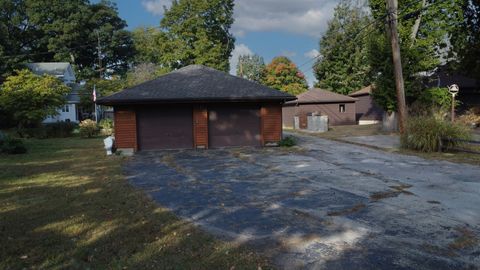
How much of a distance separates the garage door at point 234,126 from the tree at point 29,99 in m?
14.7

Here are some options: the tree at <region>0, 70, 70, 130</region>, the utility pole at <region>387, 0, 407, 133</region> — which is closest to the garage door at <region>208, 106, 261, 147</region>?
the utility pole at <region>387, 0, 407, 133</region>

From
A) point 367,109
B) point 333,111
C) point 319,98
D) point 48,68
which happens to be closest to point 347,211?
point 319,98

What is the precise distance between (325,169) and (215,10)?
3615cm

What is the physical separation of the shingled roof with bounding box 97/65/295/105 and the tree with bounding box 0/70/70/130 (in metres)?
11.8

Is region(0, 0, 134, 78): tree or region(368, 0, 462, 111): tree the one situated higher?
region(0, 0, 134, 78): tree


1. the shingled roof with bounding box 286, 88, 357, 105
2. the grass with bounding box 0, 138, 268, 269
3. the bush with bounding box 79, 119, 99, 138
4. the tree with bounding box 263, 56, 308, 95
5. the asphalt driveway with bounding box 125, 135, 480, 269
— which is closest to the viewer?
the grass with bounding box 0, 138, 268, 269

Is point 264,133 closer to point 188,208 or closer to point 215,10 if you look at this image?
point 188,208

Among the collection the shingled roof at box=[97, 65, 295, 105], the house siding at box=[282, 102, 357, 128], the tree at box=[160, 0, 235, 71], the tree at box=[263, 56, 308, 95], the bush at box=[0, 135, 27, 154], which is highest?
the tree at box=[160, 0, 235, 71]

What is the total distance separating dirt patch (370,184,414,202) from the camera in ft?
24.1

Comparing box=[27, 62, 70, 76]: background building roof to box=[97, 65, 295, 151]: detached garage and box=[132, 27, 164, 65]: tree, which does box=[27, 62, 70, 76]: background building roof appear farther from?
box=[97, 65, 295, 151]: detached garage

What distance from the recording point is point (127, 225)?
561 cm

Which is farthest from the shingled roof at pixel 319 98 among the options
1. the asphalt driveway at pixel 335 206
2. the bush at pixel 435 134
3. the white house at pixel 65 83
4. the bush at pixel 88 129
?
the white house at pixel 65 83

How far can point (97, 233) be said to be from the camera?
5.27 meters

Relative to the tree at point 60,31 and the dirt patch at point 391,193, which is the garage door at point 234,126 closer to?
the dirt patch at point 391,193
